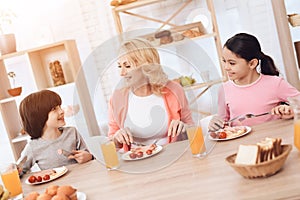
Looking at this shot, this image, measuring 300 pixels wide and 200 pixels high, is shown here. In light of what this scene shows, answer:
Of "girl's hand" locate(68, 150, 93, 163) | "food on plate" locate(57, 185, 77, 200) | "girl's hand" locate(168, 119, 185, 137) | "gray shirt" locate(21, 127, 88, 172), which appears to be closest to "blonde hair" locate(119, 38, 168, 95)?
"girl's hand" locate(168, 119, 185, 137)

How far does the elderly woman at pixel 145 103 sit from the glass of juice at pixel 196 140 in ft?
0.93

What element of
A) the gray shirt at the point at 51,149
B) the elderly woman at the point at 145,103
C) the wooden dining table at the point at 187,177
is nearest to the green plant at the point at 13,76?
the gray shirt at the point at 51,149

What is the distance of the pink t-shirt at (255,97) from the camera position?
192cm

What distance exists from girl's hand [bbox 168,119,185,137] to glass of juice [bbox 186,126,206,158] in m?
0.29

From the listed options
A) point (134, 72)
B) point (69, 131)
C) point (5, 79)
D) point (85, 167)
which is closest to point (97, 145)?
point (85, 167)

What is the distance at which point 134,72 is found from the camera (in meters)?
1.73

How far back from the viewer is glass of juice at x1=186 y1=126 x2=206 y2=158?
136 cm

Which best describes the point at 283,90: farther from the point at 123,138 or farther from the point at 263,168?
the point at 263,168

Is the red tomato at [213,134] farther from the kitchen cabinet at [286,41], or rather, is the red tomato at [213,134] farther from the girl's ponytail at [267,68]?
the kitchen cabinet at [286,41]

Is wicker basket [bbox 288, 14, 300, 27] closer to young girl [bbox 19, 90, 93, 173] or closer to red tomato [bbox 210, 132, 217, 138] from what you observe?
red tomato [bbox 210, 132, 217, 138]

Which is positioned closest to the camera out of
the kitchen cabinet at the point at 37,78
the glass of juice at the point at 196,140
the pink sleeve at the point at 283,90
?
the glass of juice at the point at 196,140

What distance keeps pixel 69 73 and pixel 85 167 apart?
1.74 m

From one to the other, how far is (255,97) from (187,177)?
36.0 inches

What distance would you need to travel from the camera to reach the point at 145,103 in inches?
70.6
